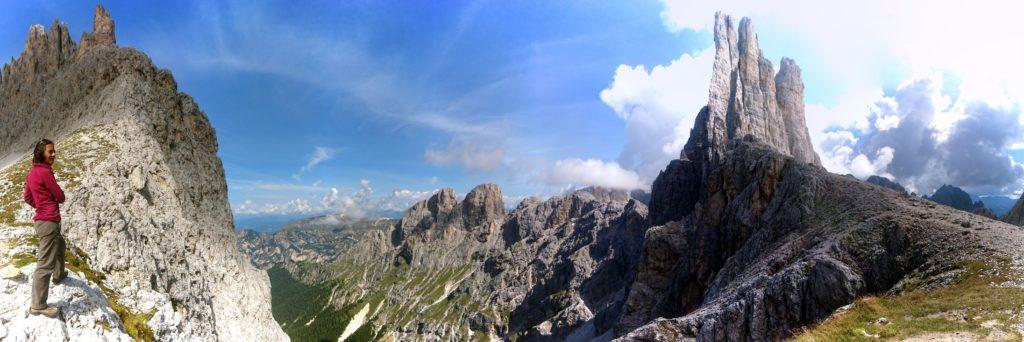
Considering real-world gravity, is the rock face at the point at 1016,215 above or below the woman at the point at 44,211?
above

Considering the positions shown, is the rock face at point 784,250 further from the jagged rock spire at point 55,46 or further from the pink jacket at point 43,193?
the jagged rock spire at point 55,46

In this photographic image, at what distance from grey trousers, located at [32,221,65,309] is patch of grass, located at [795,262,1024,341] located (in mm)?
32779

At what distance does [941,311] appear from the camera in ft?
75.7

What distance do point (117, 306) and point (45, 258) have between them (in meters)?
12.4

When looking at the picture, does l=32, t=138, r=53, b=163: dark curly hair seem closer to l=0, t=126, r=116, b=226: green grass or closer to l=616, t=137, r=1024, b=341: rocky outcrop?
l=0, t=126, r=116, b=226: green grass

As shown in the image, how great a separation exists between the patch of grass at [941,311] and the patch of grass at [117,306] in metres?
36.7


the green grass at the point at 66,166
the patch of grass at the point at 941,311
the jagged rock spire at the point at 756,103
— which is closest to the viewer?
the patch of grass at the point at 941,311

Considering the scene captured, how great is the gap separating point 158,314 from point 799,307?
4618 cm

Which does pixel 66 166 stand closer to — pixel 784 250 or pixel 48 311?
pixel 48 311

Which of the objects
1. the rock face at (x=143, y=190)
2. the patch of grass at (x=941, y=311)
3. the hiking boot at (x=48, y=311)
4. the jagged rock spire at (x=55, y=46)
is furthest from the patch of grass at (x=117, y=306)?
the jagged rock spire at (x=55, y=46)

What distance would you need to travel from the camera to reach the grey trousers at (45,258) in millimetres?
13922

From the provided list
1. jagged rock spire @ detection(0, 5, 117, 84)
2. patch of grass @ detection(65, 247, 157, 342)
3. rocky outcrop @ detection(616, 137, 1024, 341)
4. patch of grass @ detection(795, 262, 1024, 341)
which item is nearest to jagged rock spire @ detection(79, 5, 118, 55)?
jagged rock spire @ detection(0, 5, 117, 84)

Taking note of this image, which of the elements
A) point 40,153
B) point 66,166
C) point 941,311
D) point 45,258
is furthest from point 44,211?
point 941,311

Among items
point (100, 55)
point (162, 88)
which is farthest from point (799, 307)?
point (100, 55)
